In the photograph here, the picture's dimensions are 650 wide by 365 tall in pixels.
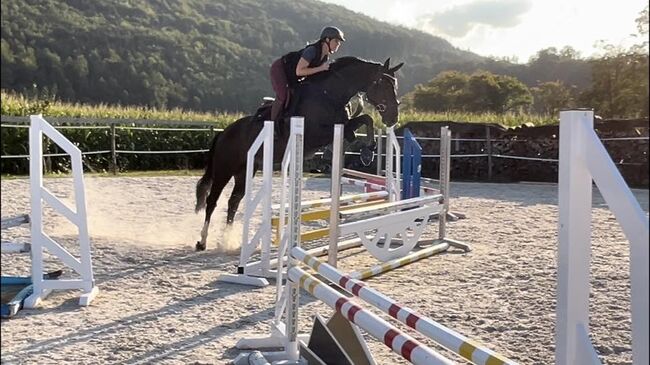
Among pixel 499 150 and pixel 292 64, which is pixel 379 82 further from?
pixel 499 150

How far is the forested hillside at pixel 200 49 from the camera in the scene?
16828mm

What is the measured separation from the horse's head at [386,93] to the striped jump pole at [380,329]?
2.99 meters

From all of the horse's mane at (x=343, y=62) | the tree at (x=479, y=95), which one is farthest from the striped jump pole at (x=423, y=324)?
the tree at (x=479, y=95)

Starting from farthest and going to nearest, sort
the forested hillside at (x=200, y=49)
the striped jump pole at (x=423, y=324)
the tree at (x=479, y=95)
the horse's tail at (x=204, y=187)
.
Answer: the tree at (x=479, y=95), the forested hillside at (x=200, y=49), the horse's tail at (x=204, y=187), the striped jump pole at (x=423, y=324)

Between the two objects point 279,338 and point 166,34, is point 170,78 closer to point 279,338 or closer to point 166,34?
point 166,34

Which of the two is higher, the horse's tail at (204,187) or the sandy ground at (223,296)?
the horse's tail at (204,187)

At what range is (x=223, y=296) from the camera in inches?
140

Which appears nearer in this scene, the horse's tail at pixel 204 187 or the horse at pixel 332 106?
the horse at pixel 332 106

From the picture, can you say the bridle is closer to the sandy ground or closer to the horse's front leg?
the horse's front leg

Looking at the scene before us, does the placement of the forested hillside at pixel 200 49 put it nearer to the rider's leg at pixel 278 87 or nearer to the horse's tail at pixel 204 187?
the horse's tail at pixel 204 187

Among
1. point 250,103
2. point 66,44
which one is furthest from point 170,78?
point 66,44

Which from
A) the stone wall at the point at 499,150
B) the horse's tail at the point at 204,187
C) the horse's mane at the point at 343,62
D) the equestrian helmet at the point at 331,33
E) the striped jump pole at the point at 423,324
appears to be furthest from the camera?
the stone wall at the point at 499,150

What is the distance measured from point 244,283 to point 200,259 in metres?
0.88

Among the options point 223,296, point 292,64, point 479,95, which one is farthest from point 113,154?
point 479,95
